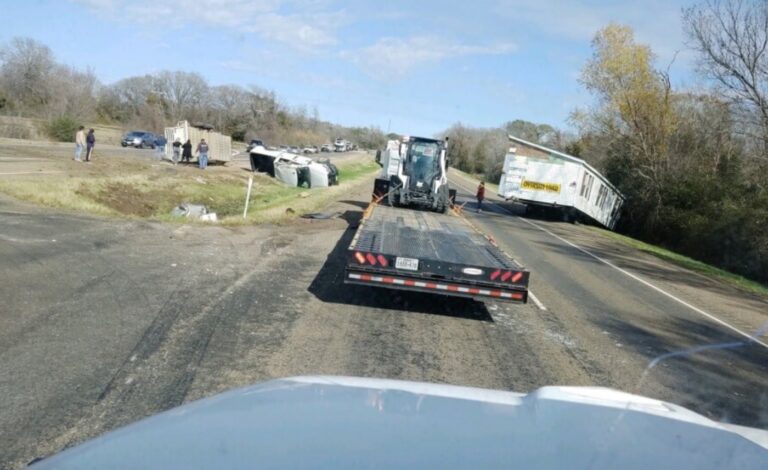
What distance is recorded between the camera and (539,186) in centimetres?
3278

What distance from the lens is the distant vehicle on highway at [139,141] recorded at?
56.4 metres

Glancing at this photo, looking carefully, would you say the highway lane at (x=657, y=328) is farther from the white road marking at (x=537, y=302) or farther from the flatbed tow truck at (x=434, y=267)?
the flatbed tow truck at (x=434, y=267)

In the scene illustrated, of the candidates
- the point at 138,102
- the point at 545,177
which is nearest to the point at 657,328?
the point at 545,177

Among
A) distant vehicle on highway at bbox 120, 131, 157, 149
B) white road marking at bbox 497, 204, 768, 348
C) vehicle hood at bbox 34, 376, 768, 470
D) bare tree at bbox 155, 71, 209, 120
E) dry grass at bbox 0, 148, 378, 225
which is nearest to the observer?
vehicle hood at bbox 34, 376, 768, 470

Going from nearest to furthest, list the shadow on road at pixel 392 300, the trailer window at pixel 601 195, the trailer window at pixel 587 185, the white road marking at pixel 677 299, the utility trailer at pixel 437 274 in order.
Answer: the utility trailer at pixel 437 274 < the shadow on road at pixel 392 300 < the white road marking at pixel 677 299 < the trailer window at pixel 587 185 < the trailer window at pixel 601 195

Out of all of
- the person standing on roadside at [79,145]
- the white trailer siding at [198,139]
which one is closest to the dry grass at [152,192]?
the person standing on roadside at [79,145]

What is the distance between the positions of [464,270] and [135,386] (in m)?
4.87

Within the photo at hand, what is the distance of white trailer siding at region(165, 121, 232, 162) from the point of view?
39.6 meters

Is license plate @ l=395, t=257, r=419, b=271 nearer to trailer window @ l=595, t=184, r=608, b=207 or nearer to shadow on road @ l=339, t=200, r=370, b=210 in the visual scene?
shadow on road @ l=339, t=200, r=370, b=210

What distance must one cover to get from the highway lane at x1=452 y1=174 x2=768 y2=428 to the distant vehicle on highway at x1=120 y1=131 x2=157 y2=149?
44143 millimetres

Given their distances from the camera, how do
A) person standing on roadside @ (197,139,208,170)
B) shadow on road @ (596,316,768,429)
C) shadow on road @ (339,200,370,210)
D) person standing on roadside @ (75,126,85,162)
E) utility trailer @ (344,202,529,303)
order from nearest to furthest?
shadow on road @ (596,316,768,429), utility trailer @ (344,202,529,303), shadow on road @ (339,200,370,210), person standing on roadside @ (75,126,85,162), person standing on roadside @ (197,139,208,170)

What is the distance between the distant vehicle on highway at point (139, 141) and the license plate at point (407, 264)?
2054 inches

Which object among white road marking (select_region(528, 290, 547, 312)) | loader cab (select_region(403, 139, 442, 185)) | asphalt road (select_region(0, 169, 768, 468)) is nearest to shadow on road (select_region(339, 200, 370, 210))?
loader cab (select_region(403, 139, 442, 185))

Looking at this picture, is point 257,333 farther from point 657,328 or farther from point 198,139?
point 198,139
